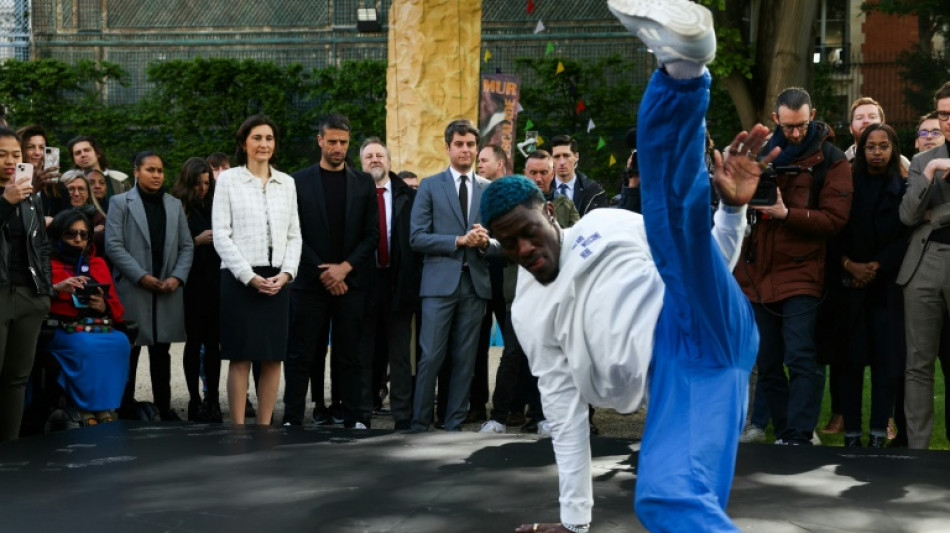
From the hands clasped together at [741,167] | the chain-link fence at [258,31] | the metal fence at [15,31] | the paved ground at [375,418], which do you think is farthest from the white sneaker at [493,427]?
the metal fence at [15,31]

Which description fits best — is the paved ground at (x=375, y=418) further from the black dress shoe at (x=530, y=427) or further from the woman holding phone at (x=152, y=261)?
the woman holding phone at (x=152, y=261)

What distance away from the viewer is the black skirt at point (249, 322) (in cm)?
779

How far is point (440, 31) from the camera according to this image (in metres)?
10.8

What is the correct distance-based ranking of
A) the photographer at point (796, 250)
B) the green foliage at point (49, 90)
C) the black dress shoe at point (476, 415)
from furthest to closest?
1. the green foliage at point (49, 90)
2. the black dress shoe at point (476, 415)
3. the photographer at point (796, 250)

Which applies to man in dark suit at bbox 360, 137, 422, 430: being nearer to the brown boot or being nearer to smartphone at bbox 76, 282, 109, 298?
smartphone at bbox 76, 282, 109, 298

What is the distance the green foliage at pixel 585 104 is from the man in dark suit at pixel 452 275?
12.6 m

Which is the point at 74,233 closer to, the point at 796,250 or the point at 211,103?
the point at 796,250

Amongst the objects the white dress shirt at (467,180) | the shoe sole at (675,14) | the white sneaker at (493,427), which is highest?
the shoe sole at (675,14)

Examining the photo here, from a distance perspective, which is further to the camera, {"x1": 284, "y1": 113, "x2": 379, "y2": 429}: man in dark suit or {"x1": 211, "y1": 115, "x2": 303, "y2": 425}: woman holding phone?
{"x1": 284, "y1": 113, "x2": 379, "y2": 429}: man in dark suit

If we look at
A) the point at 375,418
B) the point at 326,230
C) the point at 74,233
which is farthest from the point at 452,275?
the point at 74,233

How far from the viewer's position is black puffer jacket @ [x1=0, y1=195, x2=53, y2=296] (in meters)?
7.00

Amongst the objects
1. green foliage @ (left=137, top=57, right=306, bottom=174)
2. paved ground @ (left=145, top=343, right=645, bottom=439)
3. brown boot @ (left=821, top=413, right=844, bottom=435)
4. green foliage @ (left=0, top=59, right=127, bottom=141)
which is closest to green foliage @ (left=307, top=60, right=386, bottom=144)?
green foliage @ (left=137, top=57, right=306, bottom=174)

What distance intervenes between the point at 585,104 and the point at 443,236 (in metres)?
13.7

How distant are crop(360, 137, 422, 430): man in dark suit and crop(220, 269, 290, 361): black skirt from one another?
2.63ft
